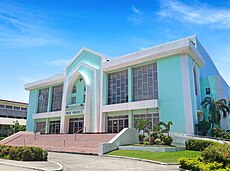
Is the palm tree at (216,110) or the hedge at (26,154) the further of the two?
the palm tree at (216,110)

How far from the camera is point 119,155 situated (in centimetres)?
1689

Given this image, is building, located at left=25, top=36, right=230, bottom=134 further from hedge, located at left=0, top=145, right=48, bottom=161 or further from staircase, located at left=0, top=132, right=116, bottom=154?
hedge, located at left=0, top=145, right=48, bottom=161

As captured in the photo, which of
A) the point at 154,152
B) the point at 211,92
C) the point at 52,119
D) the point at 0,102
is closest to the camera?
the point at 154,152

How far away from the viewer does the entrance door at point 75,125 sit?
33438mm

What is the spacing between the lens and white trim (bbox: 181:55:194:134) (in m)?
22.9

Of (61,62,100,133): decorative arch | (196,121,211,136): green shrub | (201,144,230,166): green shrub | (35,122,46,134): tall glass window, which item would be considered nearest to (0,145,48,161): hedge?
(201,144,230,166): green shrub

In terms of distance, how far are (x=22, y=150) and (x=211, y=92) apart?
25.5 metres

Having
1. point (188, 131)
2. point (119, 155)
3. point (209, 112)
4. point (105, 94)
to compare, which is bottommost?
point (119, 155)

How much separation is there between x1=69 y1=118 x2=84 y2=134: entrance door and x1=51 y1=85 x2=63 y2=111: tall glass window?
4.66 m

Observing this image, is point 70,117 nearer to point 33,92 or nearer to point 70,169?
point 33,92

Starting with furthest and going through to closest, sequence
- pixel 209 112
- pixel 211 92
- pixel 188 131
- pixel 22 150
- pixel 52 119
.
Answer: pixel 52 119, pixel 211 92, pixel 209 112, pixel 188 131, pixel 22 150

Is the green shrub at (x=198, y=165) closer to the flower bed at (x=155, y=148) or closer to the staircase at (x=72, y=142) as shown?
the flower bed at (x=155, y=148)

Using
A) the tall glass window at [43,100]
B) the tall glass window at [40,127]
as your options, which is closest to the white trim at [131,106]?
the tall glass window at [40,127]

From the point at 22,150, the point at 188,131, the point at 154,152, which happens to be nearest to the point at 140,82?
the point at 188,131
